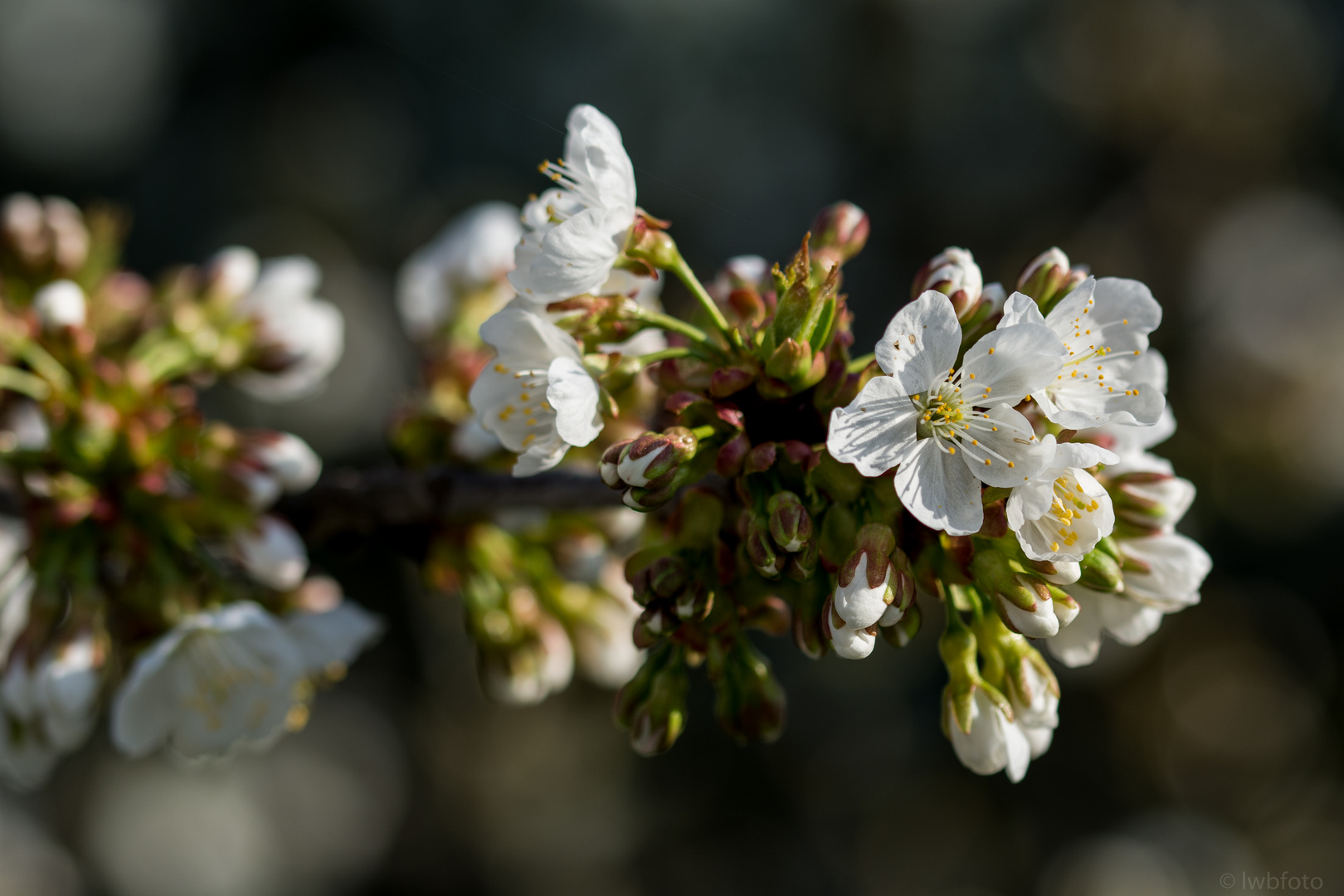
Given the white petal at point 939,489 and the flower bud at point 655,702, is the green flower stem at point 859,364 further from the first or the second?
the flower bud at point 655,702

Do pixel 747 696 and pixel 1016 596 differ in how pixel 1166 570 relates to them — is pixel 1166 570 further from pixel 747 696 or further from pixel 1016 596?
pixel 747 696

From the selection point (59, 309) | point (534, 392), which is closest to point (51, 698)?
point (59, 309)

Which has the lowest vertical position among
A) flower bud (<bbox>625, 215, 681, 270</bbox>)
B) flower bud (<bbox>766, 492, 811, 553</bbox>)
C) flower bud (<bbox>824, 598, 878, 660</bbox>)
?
flower bud (<bbox>824, 598, 878, 660</bbox>)

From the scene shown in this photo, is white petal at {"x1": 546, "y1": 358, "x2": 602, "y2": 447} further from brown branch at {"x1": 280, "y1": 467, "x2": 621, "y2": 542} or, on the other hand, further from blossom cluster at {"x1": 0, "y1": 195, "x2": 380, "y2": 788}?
blossom cluster at {"x1": 0, "y1": 195, "x2": 380, "y2": 788}

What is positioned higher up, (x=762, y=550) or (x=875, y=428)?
(x=875, y=428)

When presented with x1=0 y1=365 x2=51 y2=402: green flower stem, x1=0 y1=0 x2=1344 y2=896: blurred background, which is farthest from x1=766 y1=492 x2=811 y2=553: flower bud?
x1=0 y1=0 x2=1344 y2=896: blurred background

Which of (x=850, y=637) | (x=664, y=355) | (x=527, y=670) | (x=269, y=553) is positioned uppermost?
(x=664, y=355)

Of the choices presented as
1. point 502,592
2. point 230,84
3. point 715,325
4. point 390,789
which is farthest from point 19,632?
point 230,84
